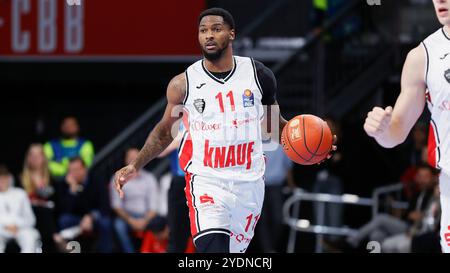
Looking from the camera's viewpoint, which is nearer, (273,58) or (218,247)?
(218,247)

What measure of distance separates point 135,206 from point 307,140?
562 centimetres

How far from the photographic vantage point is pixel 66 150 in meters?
14.6

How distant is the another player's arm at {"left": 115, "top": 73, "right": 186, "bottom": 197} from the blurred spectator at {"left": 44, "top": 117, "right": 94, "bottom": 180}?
6389mm

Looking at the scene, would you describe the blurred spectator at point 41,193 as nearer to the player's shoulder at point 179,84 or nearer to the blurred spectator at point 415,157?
the blurred spectator at point 415,157

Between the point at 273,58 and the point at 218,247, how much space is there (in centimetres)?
794

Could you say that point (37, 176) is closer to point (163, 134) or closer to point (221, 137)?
point (163, 134)

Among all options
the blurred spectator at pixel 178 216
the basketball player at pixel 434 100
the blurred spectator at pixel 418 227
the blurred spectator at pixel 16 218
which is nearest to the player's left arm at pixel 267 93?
the basketball player at pixel 434 100

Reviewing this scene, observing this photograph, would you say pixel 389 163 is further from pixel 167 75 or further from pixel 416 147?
pixel 167 75

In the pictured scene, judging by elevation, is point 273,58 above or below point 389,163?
above

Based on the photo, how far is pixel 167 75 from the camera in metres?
16.0

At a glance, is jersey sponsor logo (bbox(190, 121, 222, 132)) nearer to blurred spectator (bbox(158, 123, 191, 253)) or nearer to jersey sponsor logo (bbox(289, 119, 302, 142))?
jersey sponsor logo (bbox(289, 119, 302, 142))

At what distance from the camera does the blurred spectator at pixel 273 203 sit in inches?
512

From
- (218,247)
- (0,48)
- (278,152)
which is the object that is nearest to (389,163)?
(278,152)
